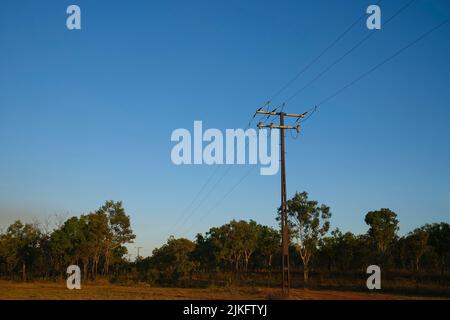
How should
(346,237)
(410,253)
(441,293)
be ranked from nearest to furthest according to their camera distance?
(441,293) < (410,253) < (346,237)

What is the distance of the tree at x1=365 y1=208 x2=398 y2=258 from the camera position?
211ft

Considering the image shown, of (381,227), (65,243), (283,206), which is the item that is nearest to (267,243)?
(381,227)

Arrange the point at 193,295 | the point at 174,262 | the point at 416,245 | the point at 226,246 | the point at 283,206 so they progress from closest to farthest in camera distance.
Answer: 1. the point at 283,206
2. the point at 193,295
3. the point at 416,245
4. the point at 174,262
5. the point at 226,246

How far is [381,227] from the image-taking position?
6469 cm

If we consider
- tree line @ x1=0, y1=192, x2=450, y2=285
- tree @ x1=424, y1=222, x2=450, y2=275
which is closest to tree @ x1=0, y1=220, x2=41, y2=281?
tree line @ x1=0, y1=192, x2=450, y2=285

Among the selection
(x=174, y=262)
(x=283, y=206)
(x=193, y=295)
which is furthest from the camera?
(x=174, y=262)

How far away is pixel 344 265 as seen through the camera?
70312 mm

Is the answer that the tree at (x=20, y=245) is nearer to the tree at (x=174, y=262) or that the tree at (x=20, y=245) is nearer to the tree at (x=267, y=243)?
the tree at (x=174, y=262)

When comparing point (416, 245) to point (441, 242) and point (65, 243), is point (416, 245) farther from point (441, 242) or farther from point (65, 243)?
point (65, 243)

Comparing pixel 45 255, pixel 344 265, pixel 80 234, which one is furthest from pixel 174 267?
pixel 344 265

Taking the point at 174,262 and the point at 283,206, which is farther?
the point at 174,262

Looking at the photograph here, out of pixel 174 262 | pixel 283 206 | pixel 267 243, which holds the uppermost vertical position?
pixel 283 206
